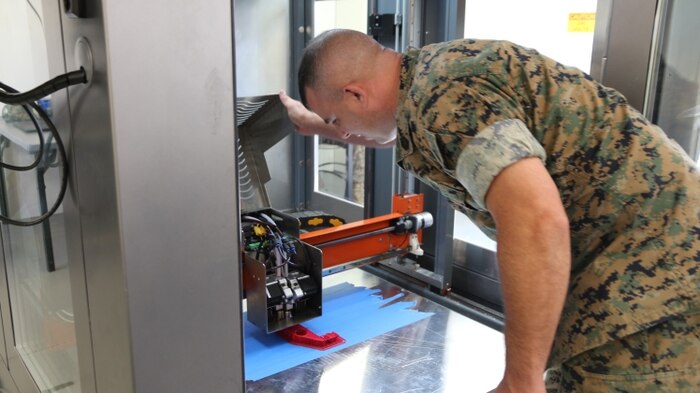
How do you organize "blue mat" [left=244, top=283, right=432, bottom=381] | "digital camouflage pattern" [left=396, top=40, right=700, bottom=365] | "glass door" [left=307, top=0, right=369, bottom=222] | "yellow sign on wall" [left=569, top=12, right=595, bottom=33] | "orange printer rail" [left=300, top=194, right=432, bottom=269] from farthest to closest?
1. "glass door" [left=307, top=0, right=369, bottom=222]
2. "orange printer rail" [left=300, top=194, right=432, bottom=269]
3. "yellow sign on wall" [left=569, top=12, right=595, bottom=33]
4. "blue mat" [left=244, top=283, right=432, bottom=381]
5. "digital camouflage pattern" [left=396, top=40, right=700, bottom=365]

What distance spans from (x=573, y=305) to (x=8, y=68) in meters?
1.37

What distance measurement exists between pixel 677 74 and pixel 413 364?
1203mm

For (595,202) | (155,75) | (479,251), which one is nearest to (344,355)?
(479,251)

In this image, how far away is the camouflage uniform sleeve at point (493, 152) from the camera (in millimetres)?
903

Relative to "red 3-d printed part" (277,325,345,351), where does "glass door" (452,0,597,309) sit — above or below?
above

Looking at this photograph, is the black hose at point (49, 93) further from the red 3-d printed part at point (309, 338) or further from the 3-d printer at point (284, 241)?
the red 3-d printed part at point (309, 338)

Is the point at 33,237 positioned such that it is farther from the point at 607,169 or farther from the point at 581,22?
the point at 581,22

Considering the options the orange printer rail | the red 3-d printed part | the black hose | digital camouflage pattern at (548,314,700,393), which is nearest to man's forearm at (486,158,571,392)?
digital camouflage pattern at (548,314,700,393)

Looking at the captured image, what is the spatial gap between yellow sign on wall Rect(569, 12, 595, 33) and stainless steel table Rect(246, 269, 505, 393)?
1.20 metres

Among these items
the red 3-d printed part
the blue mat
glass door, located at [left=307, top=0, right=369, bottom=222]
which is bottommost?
the blue mat

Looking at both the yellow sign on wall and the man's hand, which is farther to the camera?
the yellow sign on wall

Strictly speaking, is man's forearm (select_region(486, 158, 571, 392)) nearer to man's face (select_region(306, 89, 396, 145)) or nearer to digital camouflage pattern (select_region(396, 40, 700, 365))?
digital camouflage pattern (select_region(396, 40, 700, 365))

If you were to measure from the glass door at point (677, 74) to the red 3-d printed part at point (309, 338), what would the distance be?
1268mm

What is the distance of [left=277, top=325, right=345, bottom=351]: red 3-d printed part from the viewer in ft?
6.57
